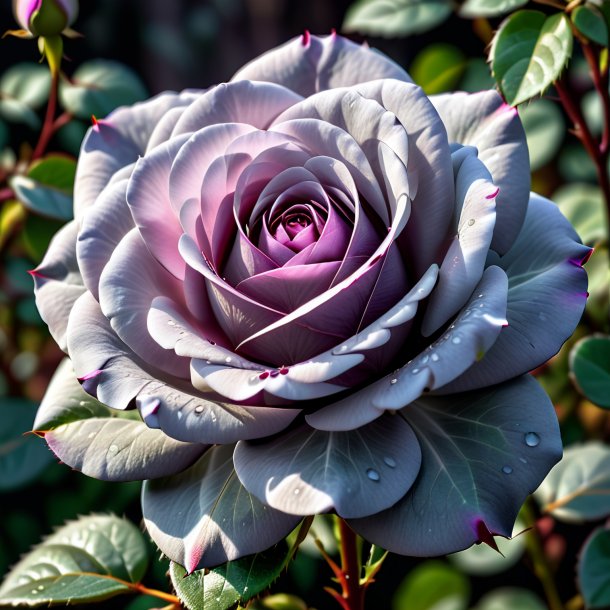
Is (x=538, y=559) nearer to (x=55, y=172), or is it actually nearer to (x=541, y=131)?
(x=541, y=131)

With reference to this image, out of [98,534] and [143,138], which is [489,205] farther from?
[98,534]

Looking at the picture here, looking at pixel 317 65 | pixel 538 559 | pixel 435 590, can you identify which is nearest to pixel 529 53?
pixel 317 65

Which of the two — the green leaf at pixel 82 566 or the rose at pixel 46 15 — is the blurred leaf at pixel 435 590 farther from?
the rose at pixel 46 15

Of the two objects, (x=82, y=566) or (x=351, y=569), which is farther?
(x=82, y=566)

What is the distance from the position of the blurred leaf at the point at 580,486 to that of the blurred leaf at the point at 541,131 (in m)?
0.36

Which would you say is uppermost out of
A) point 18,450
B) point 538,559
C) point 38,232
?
point 38,232

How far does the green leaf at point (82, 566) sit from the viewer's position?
2.24ft

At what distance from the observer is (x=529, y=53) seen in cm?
65

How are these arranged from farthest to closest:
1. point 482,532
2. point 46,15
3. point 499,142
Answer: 1. point 46,15
2. point 499,142
3. point 482,532

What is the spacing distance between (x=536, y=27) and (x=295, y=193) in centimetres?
28

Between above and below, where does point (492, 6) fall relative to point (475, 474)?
above

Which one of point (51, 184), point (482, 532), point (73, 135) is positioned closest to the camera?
point (482, 532)

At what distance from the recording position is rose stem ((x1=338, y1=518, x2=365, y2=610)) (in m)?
0.59

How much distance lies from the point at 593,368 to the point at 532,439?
0.30 m
